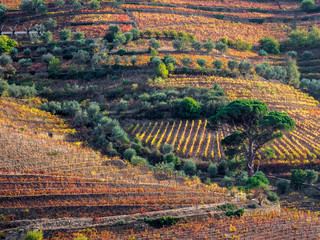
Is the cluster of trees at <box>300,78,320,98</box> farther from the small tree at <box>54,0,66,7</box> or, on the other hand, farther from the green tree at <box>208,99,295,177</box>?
the small tree at <box>54,0,66,7</box>

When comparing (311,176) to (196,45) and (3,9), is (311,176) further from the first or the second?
(3,9)

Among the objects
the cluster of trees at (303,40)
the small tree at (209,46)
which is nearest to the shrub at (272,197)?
the small tree at (209,46)

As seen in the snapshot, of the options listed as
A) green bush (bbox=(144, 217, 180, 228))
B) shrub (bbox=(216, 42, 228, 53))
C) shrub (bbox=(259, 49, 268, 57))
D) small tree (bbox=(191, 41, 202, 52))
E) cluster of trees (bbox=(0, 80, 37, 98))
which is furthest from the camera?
shrub (bbox=(259, 49, 268, 57))

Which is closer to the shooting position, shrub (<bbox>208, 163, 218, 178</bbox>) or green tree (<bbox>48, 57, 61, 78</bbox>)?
shrub (<bbox>208, 163, 218, 178</bbox>)

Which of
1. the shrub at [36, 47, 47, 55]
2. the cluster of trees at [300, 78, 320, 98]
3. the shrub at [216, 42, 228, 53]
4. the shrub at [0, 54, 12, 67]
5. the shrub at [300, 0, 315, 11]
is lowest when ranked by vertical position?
the cluster of trees at [300, 78, 320, 98]

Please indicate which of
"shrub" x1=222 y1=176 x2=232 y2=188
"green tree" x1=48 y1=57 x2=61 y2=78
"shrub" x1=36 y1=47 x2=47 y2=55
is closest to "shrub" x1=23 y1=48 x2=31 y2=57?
"shrub" x1=36 y1=47 x2=47 y2=55
